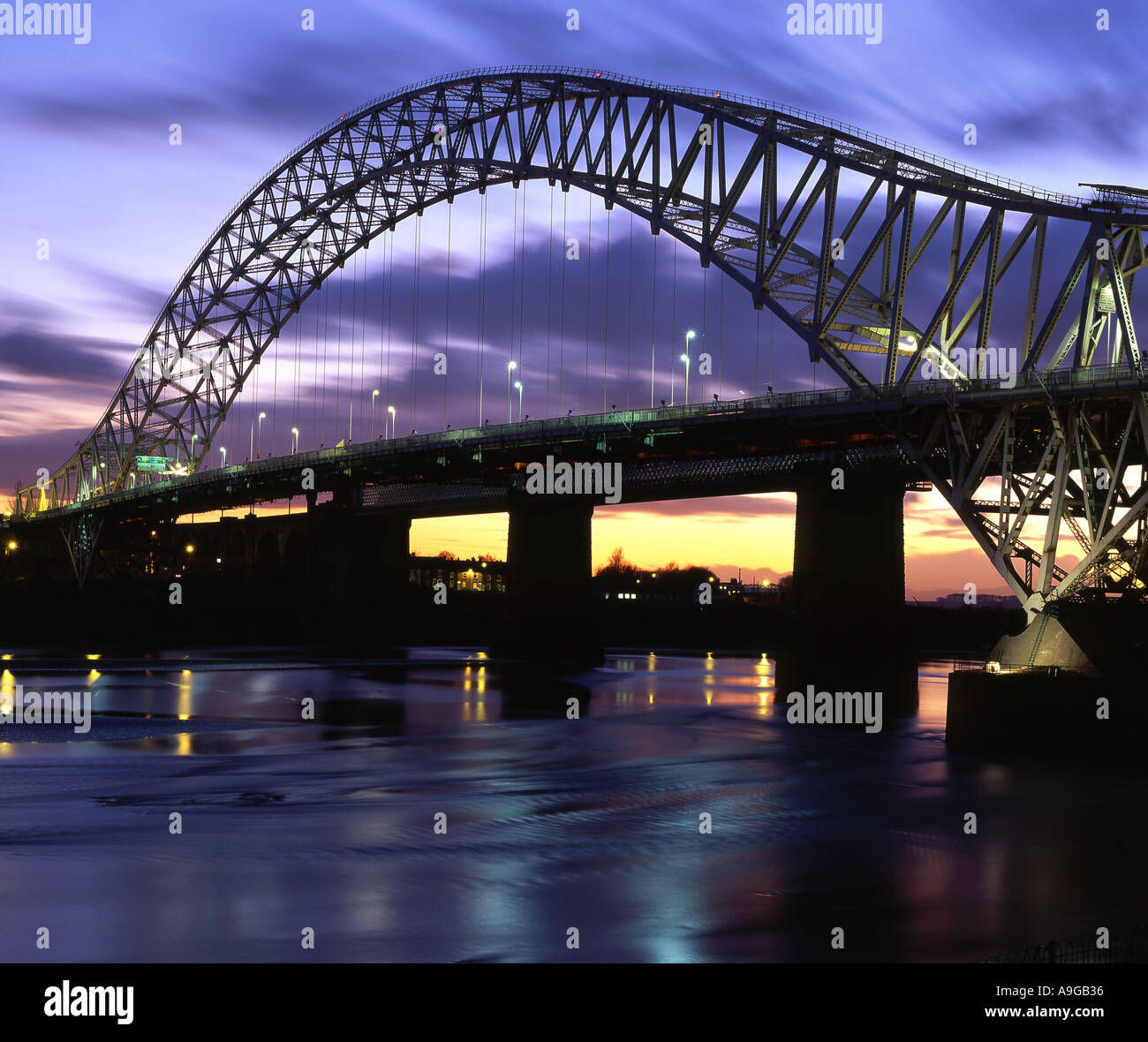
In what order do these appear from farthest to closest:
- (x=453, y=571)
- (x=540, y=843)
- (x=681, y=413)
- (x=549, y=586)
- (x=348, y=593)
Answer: (x=453, y=571)
(x=348, y=593)
(x=549, y=586)
(x=681, y=413)
(x=540, y=843)

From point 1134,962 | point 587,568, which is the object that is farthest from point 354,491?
point 1134,962

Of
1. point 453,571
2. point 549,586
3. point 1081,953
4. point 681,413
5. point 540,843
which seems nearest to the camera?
point 1081,953

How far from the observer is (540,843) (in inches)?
883

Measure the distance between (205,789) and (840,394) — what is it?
36.7 meters

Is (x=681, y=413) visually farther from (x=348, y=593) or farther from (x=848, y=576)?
(x=348, y=593)

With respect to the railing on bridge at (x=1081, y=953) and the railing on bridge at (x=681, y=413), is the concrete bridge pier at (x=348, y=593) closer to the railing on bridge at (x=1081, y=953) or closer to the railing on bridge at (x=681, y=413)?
the railing on bridge at (x=681, y=413)

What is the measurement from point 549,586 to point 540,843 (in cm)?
5773

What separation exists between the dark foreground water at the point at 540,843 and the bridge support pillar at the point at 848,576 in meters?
23.4

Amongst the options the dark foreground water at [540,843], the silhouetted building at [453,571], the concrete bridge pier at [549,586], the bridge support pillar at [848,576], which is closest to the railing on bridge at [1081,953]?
the dark foreground water at [540,843]

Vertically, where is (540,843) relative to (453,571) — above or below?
below

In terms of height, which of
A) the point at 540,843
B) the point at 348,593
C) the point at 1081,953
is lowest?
the point at 540,843

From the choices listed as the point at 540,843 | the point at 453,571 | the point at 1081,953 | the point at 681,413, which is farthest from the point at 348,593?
the point at 453,571

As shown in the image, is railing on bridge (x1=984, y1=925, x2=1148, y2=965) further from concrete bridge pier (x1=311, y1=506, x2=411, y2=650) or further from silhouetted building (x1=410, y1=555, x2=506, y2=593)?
silhouetted building (x1=410, y1=555, x2=506, y2=593)

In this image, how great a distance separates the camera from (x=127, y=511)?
420ft
